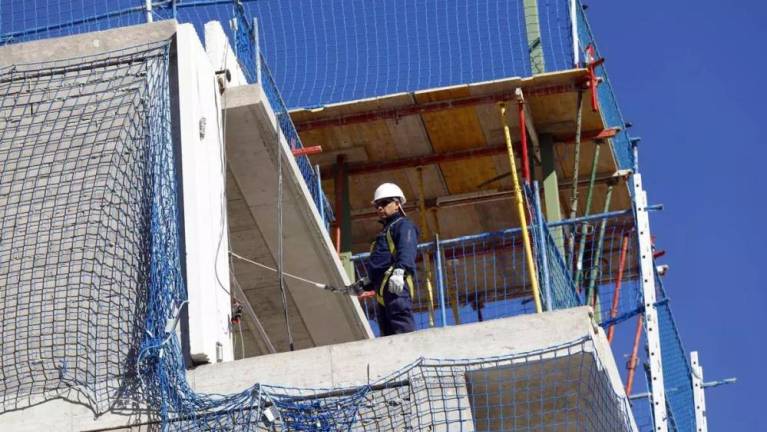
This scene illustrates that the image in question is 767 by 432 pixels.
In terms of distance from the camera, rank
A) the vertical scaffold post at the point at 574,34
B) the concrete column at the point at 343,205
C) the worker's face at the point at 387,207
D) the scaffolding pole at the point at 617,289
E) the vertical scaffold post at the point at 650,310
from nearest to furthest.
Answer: the worker's face at the point at 387,207 < the vertical scaffold post at the point at 650,310 < the scaffolding pole at the point at 617,289 < the vertical scaffold post at the point at 574,34 < the concrete column at the point at 343,205

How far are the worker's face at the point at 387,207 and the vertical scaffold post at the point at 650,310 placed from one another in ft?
9.10

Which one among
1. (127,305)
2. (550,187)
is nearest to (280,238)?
(127,305)

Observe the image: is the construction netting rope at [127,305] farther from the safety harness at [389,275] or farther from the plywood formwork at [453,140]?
the plywood formwork at [453,140]

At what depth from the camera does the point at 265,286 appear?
66.2 feet

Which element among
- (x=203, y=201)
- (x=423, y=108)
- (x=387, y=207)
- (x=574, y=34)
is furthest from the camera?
(x=423, y=108)

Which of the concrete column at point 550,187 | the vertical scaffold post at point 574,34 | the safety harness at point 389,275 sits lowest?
the safety harness at point 389,275

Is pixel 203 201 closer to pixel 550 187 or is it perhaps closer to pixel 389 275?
pixel 389 275

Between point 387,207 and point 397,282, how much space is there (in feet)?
3.92

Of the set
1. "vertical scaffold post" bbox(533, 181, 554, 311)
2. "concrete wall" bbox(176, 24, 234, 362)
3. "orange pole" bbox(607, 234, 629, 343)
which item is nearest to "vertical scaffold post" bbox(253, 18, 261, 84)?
"concrete wall" bbox(176, 24, 234, 362)

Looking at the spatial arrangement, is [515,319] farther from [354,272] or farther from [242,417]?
[354,272]

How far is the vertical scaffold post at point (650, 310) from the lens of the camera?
18.2 meters

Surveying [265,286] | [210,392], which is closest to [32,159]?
[210,392]

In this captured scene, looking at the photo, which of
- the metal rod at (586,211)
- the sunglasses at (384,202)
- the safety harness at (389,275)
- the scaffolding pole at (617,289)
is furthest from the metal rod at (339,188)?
the safety harness at (389,275)

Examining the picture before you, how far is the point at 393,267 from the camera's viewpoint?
1673 cm
